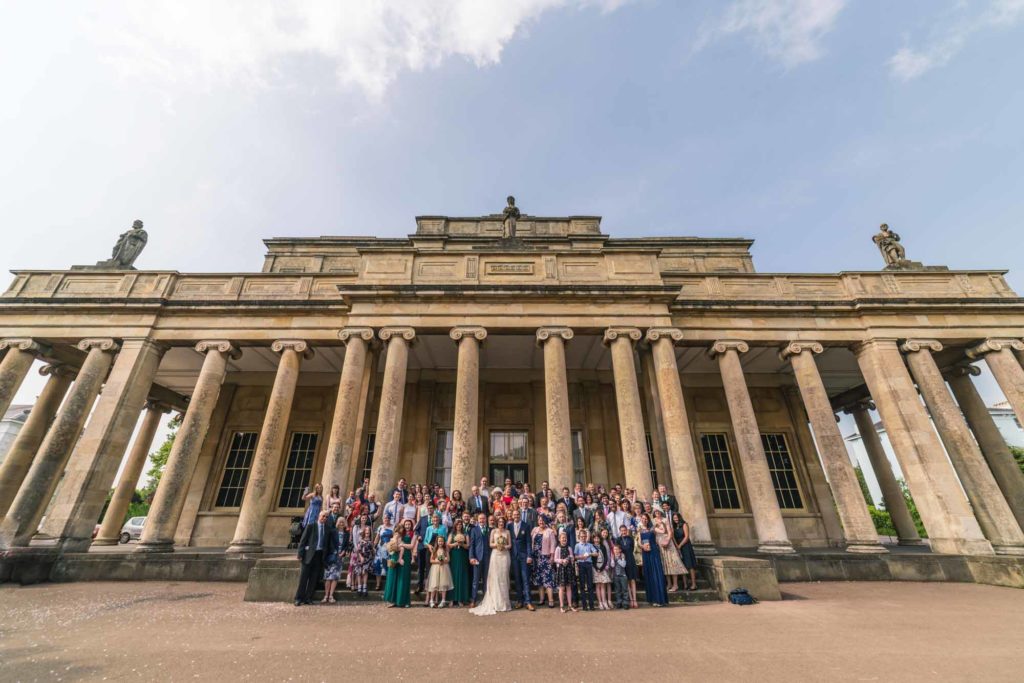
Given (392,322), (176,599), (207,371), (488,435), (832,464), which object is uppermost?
(392,322)

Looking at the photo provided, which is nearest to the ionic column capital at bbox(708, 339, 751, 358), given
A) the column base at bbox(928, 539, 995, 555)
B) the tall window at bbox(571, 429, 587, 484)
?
the tall window at bbox(571, 429, 587, 484)

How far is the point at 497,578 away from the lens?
712cm

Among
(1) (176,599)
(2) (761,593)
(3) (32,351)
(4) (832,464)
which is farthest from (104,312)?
(4) (832,464)

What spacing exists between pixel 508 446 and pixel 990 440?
48.9ft

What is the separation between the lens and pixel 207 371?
12.3 m

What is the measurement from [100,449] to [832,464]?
768 inches

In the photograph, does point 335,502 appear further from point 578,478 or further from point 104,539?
point 104,539

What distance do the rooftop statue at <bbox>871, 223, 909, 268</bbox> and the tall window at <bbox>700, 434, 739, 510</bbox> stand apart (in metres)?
8.33

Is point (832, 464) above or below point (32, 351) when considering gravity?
below

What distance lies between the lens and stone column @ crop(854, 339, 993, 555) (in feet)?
34.1

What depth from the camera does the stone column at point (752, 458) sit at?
10.4m

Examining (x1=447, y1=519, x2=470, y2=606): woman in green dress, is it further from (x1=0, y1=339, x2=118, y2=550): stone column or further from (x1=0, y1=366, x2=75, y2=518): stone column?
(x1=0, y1=366, x2=75, y2=518): stone column

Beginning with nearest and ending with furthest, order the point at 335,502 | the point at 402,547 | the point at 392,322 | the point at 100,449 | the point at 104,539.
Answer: the point at 402,547 < the point at 335,502 < the point at 100,449 < the point at 392,322 < the point at 104,539

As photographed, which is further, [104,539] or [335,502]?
[104,539]
